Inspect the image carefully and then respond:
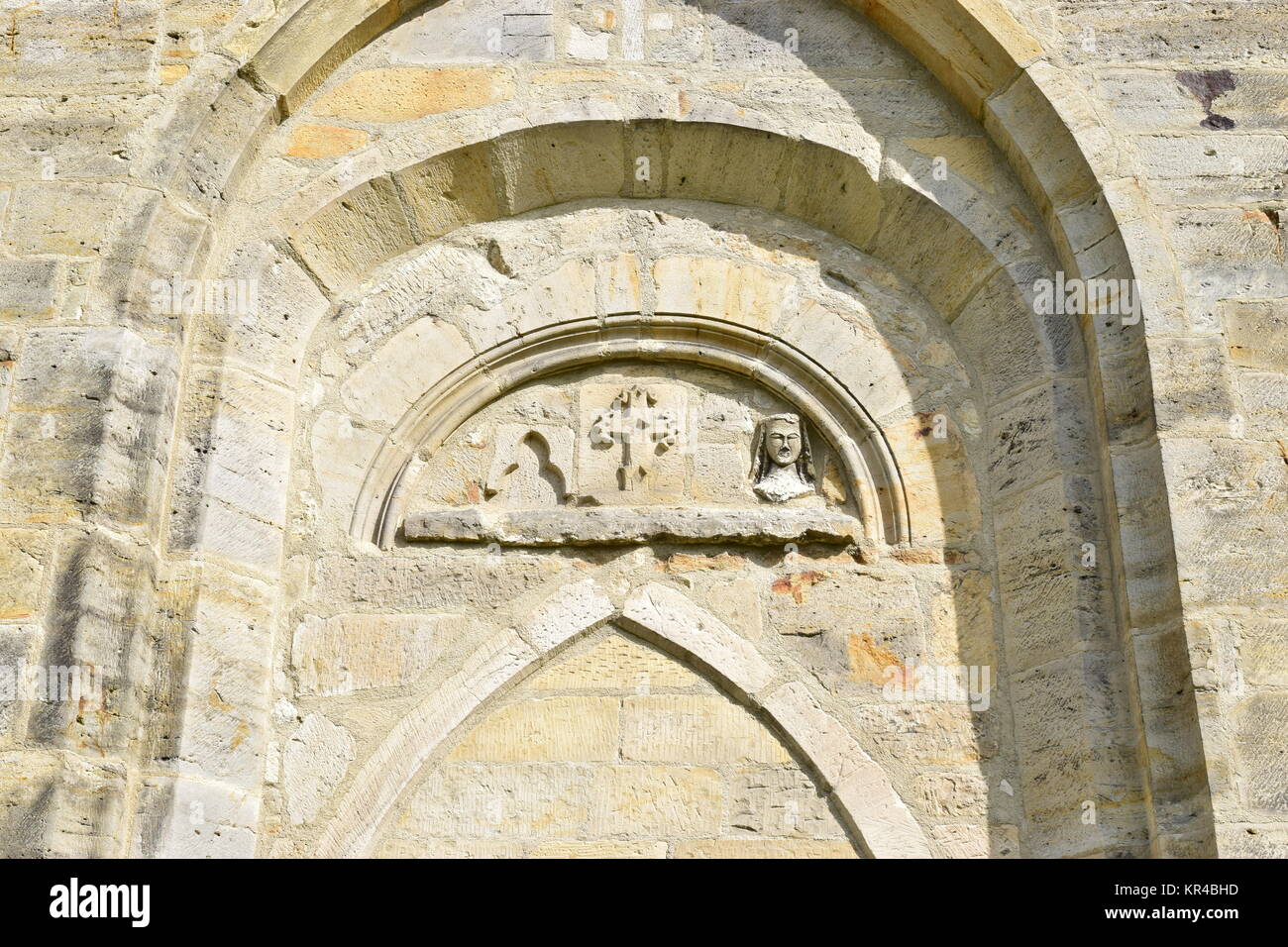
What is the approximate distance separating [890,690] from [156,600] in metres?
1.89

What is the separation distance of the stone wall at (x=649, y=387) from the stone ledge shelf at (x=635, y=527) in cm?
3

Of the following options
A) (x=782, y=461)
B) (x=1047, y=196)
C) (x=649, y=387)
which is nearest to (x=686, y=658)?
(x=782, y=461)

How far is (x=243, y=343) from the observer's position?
4.24m

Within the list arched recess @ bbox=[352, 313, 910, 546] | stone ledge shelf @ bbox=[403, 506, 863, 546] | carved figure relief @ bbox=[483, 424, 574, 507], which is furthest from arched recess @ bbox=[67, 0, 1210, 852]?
carved figure relief @ bbox=[483, 424, 574, 507]

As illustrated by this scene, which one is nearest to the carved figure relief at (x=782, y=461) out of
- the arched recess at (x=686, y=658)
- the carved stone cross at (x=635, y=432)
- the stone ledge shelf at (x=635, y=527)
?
the stone ledge shelf at (x=635, y=527)

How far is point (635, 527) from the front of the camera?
4.17 meters

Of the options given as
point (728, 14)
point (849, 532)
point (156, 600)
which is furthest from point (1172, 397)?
point (156, 600)

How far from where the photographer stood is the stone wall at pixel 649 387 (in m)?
A: 3.69

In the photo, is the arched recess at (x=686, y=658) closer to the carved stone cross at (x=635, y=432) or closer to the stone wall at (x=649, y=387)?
the stone wall at (x=649, y=387)

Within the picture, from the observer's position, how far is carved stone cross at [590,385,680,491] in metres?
4.31

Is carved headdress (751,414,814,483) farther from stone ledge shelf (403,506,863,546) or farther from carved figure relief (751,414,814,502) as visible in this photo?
stone ledge shelf (403,506,863,546)

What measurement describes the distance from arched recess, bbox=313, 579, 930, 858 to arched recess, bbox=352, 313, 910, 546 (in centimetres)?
50
